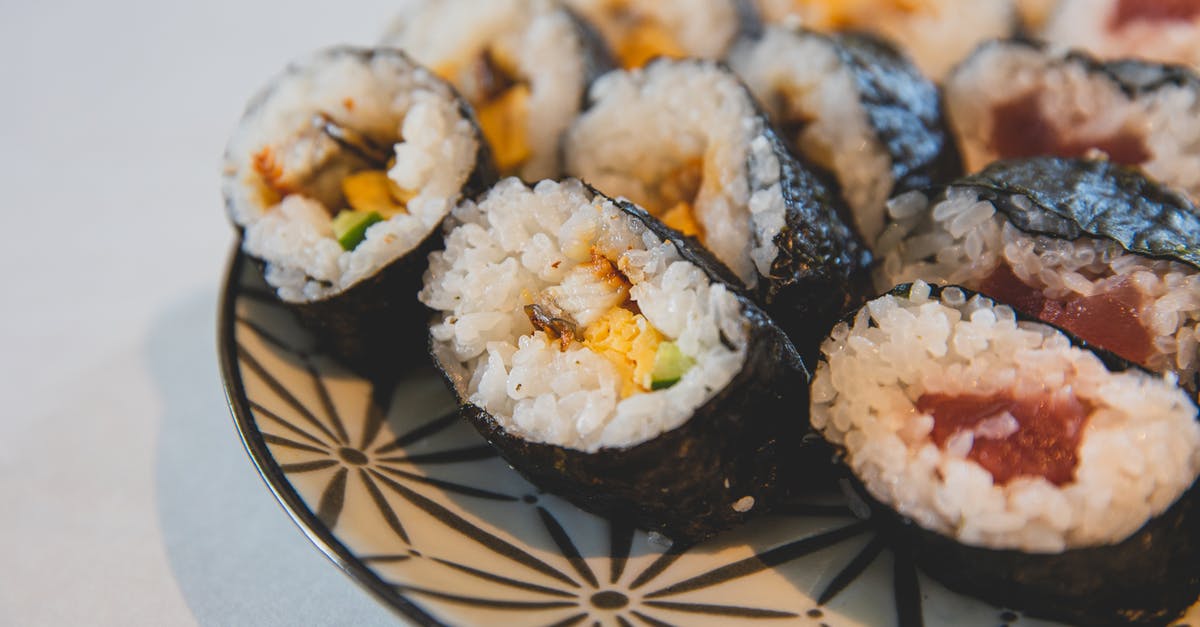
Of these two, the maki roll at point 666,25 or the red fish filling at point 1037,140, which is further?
the maki roll at point 666,25

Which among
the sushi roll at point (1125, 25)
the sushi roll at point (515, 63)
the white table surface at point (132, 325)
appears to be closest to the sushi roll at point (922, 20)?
the sushi roll at point (1125, 25)

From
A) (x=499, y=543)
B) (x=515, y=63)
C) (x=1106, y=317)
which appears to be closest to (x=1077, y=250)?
(x=1106, y=317)

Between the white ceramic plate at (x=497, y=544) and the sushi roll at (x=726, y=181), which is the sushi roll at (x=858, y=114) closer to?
the sushi roll at (x=726, y=181)

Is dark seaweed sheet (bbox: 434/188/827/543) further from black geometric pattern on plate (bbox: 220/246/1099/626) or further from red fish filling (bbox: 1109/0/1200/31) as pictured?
red fish filling (bbox: 1109/0/1200/31)

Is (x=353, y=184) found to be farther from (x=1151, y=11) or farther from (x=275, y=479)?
(x=1151, y=11)

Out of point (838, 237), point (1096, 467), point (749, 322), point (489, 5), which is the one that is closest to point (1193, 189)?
point (838, 237)
